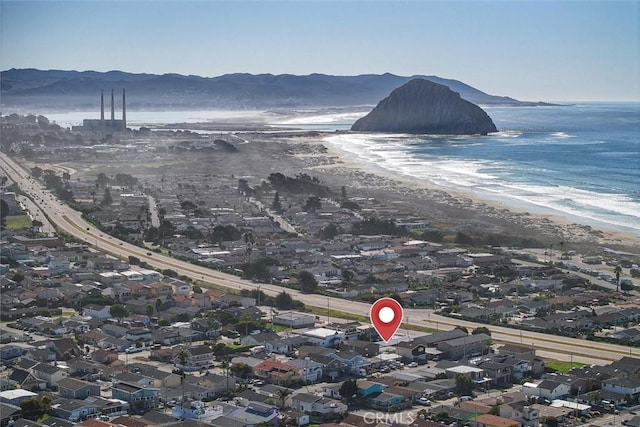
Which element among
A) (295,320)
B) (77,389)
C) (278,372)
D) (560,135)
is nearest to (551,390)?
(278,372)

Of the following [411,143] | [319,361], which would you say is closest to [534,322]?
[319,361]

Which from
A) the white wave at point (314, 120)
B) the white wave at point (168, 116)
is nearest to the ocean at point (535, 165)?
the white wave at point (314, 120)

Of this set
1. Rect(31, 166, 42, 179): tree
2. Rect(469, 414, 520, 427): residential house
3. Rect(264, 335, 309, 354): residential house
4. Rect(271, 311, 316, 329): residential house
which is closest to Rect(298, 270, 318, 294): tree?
Rect(271, 311, 316, 329): residential house

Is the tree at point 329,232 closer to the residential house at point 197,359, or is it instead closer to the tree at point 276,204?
the tree at point 276,204

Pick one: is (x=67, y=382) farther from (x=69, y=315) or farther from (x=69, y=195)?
(x=69, y=195)

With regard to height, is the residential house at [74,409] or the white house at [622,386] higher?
the white house at [622,386]

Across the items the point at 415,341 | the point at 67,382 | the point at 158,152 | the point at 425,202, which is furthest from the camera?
the point at 158,152

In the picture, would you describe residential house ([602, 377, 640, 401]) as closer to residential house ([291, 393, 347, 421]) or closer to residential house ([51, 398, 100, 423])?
residential house ([291, 393, 347, 421])
